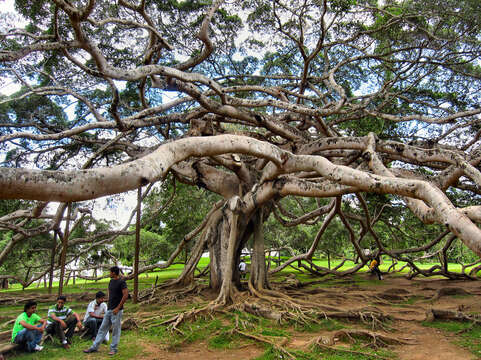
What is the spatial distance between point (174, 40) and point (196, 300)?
6.85 meters

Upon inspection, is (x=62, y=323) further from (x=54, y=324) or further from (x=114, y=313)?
(x=114, y=313)

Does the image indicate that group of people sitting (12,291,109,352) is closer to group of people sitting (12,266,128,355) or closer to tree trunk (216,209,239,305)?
group of people sitting (12,266,128,355)

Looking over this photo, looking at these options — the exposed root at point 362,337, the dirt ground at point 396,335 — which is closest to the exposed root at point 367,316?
the dirt ground at point 396,335

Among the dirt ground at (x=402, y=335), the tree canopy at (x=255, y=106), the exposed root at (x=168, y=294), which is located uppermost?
the tree canopy at (x=255, y=106)

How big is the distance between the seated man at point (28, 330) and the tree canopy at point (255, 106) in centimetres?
317

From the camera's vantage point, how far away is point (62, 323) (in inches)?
196

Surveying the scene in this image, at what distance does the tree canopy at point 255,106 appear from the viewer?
17.2 ft

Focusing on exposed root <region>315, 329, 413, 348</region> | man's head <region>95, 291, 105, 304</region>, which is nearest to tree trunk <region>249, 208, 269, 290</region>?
exposed root <region>315, 329, 413, 348</region>

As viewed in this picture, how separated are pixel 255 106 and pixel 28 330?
5.22m

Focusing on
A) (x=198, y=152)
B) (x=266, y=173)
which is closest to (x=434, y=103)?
(x=266, y=173)

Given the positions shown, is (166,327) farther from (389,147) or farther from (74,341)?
(389,147)

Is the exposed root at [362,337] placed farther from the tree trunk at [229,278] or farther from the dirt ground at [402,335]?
the tree trunk at [229,278]

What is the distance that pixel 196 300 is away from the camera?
7.68 m

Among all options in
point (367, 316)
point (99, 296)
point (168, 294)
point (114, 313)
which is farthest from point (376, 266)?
point (114, 313)
